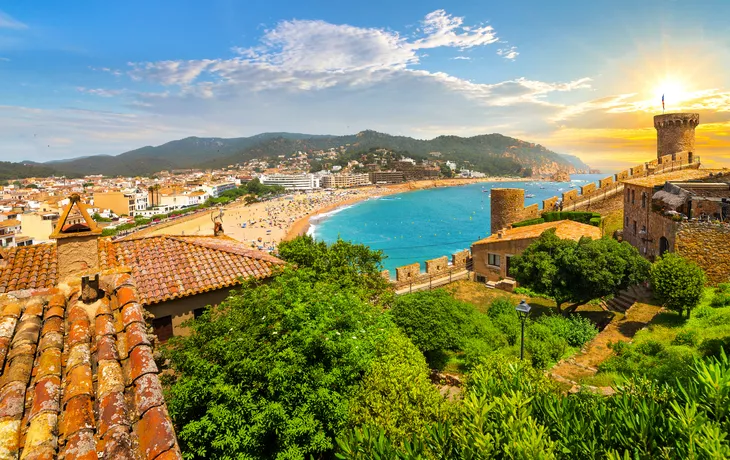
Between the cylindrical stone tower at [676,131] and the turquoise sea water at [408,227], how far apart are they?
26598mm

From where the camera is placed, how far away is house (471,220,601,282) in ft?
73.4

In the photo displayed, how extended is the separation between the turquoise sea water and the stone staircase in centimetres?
2727

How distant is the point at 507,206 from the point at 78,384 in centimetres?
3172

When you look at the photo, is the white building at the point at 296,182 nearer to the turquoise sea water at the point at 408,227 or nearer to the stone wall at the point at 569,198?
the turquoise sea water at the point at 408,227

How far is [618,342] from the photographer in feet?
38.1

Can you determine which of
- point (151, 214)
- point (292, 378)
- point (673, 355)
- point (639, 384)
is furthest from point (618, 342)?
point (151, 214)

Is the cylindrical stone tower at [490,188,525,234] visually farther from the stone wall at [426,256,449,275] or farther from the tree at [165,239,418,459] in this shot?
the tree at [165,239,418,459]

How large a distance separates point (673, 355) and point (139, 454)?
39.1ft

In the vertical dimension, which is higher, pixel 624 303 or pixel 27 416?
pixel 27 416

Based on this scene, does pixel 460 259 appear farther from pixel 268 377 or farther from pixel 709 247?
pixel 268 377

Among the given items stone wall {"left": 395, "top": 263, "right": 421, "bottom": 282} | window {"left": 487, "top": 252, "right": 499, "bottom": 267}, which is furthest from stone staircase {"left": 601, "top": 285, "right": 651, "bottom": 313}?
stone wall {"left": 395, "top": 263, "right": 421, "bottom": 282}

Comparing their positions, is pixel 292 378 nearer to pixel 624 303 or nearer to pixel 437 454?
pixel 437 454

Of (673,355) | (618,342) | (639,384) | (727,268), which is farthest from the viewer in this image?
(727,268)

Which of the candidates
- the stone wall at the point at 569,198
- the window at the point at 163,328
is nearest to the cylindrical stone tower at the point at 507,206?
the stone wall at the point at 569,198
